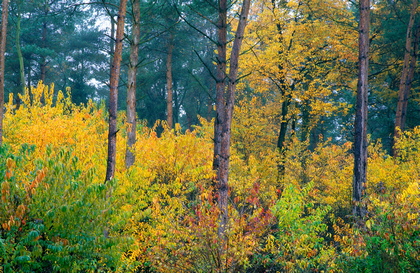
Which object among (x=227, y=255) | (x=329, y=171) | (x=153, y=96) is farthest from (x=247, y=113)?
(x=153, y=96)

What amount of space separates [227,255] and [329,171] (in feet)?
34.4

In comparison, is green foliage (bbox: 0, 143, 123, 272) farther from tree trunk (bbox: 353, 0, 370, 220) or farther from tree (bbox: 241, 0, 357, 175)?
tree (bbox: 241, 0, 357, 175)

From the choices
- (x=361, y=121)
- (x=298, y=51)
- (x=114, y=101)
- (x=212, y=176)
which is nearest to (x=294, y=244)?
(x=212, y=176)

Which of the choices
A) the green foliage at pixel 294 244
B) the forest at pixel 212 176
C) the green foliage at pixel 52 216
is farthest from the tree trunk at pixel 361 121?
the green foliage at pixel 52 216

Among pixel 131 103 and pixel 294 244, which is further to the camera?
pixel 131 103

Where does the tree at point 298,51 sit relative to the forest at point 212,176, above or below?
above

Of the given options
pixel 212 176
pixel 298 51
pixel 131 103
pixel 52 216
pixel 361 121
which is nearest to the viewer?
pixel 52 216

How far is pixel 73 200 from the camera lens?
214 inches

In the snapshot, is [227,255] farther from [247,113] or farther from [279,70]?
[247,113]

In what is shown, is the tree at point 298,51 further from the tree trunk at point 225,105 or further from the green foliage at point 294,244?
the green foliage at point 294,244

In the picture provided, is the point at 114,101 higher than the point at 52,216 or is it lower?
higher

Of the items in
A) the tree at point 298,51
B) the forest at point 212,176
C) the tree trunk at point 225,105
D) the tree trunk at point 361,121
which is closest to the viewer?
the forest at point 212,176

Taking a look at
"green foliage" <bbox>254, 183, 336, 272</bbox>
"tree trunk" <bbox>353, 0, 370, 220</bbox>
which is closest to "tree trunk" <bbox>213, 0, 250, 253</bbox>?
"green foliage" <bbox>254, 183, 336, 272</bbox>

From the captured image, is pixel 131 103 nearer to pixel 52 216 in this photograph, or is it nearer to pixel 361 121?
pixel 52 216
